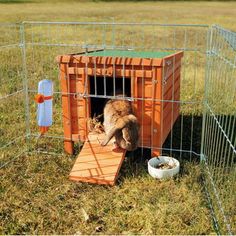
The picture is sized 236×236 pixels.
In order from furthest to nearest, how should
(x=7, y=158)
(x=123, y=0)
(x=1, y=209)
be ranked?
1. (x=123, y=0)
2. (x=7, y=158)
3. (x=1, y=209)

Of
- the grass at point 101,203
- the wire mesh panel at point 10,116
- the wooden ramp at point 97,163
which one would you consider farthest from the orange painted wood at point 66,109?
the wire mesh panel at point 10,116

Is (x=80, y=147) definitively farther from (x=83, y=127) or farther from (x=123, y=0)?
(x=123, y=0)

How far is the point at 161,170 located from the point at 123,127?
74 centimetres

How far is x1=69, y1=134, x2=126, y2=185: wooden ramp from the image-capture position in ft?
15.8

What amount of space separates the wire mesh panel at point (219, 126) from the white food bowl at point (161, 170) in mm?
379

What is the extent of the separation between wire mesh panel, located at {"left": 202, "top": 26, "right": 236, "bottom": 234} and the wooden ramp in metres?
1.09

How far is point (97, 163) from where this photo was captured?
5.05 meters

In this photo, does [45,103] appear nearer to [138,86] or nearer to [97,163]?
[97,163]

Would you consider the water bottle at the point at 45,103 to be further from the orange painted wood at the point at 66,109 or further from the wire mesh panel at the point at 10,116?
the wire mesh panel at the point at 10,116

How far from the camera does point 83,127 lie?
557 centimetres

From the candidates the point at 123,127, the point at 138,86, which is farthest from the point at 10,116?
the point at 138,86

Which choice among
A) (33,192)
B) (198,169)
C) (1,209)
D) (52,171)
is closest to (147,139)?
(198,169)

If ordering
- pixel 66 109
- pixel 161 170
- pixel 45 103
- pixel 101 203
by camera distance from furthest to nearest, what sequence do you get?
1. pixel 66 109
2. pixel 45 103
3. pixel 161 170
4. pixel 101 203

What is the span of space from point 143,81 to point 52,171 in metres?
1.59
